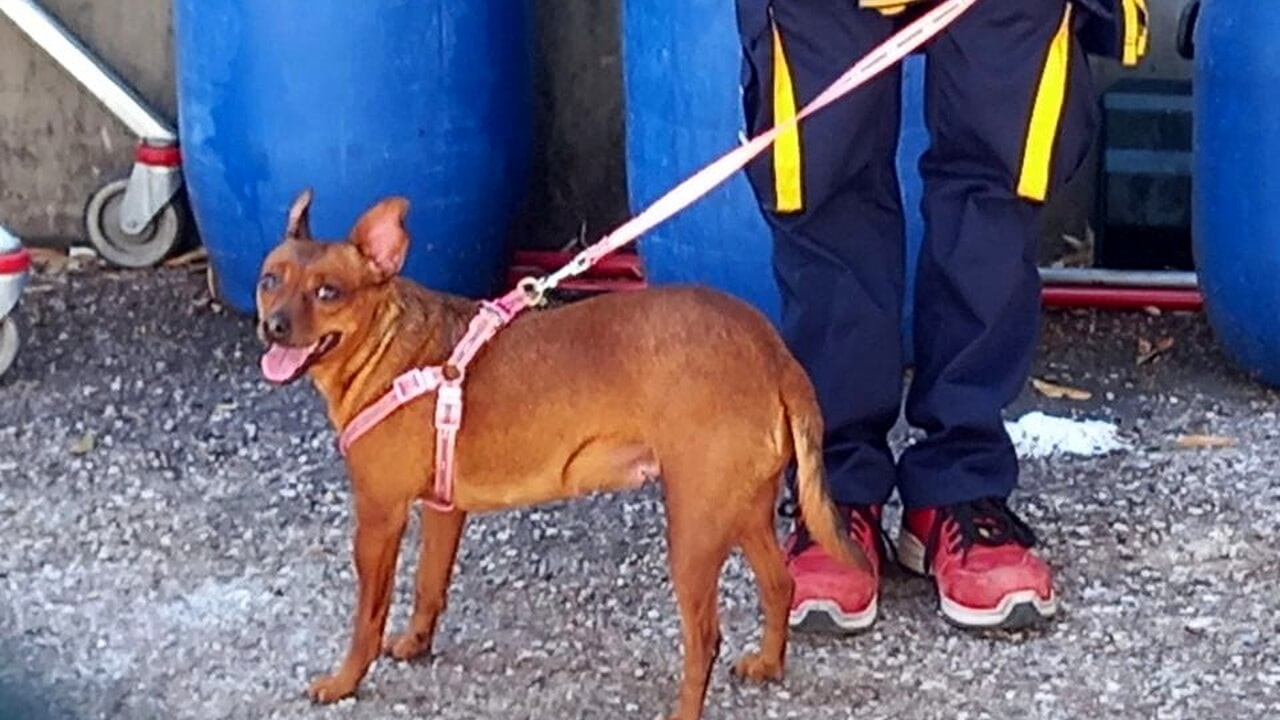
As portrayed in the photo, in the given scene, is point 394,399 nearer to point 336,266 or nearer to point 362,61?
point 336,266

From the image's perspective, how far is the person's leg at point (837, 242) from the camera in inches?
121

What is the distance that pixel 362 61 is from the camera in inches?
173

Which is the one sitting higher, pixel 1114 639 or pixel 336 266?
pixel 336 266

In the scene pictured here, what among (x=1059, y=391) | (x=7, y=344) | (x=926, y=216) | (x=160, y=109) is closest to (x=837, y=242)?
(x=926, y=216)

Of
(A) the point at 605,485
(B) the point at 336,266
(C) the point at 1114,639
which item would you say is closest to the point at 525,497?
(A) the point at 605,485

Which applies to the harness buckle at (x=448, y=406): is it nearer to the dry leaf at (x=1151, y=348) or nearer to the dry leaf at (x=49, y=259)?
the dry leaf at (x=1151, y=348)

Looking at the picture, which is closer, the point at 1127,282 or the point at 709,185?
the point at 709,185

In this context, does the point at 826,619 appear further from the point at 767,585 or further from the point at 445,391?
the point at 445,391

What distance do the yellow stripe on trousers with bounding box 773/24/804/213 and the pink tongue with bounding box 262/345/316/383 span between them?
2.21ft

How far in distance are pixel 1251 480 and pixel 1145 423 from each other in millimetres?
342

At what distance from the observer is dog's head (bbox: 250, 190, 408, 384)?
2779 mm

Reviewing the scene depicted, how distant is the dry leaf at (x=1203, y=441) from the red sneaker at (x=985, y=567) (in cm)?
78

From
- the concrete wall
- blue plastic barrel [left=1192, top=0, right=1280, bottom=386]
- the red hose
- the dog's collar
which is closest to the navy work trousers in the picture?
the dog's collar

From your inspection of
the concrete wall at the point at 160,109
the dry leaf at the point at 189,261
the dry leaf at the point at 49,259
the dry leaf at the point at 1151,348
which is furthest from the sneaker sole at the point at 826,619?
the dry leaf at the point at 49,259
